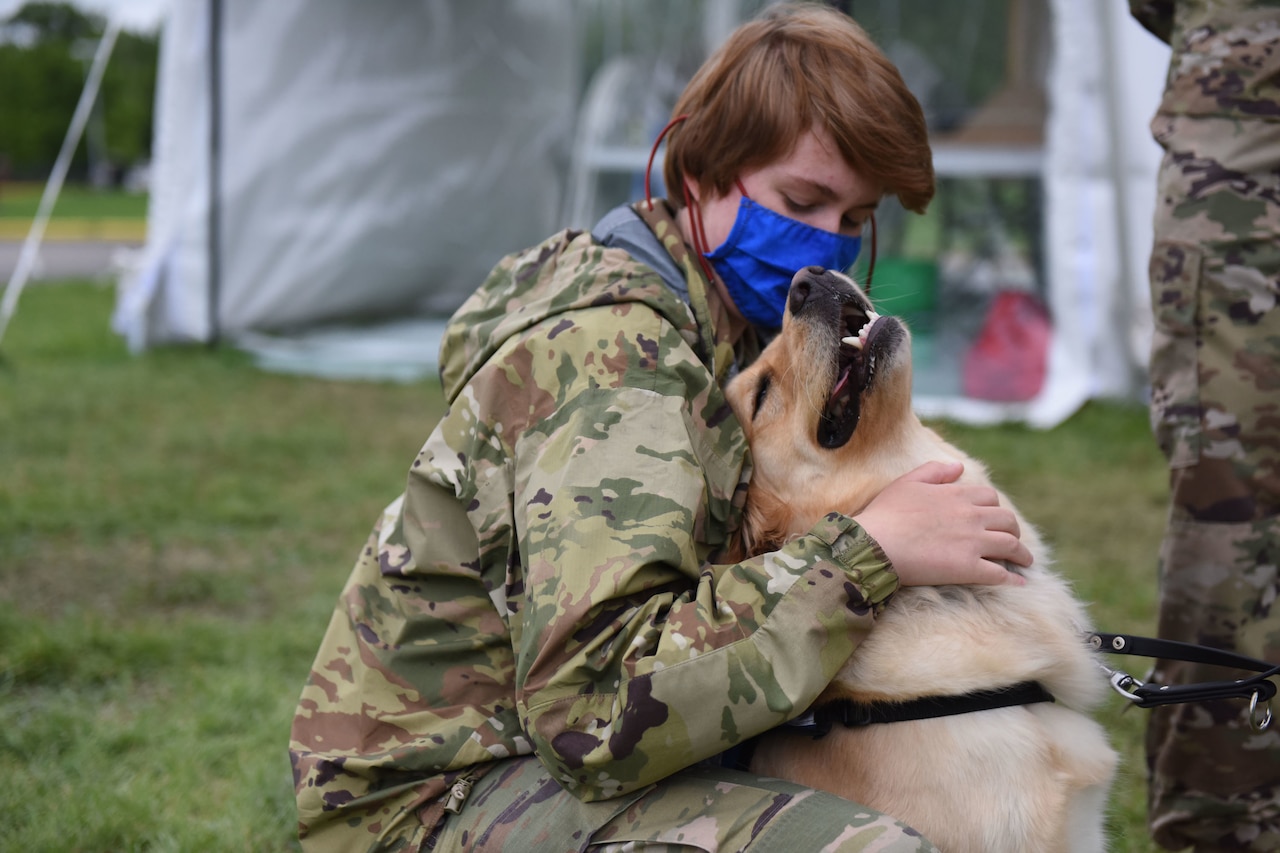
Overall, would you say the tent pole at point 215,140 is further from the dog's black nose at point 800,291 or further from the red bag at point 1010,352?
the dog's black nose at point 800,291

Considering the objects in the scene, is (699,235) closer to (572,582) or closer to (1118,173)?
(572,582)

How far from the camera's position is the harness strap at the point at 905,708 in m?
1.96

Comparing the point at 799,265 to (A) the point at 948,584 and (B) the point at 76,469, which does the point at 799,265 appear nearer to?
(A) the point at 948,584

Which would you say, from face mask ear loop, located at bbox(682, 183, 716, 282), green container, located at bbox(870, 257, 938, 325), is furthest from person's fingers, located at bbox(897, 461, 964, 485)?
green container, located at bbox(870, 257, 938, 325)

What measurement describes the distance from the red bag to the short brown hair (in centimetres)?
538

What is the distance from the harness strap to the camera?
1965 millimetres

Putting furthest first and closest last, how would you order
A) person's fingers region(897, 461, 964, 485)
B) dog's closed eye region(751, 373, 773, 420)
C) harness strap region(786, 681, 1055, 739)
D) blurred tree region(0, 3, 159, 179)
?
blurred tree region(0, 3, 159, 179) → dog's closed eye region(751, 373, 773, 420) → person's fingers region(897, 461, 964, 485) → harness strap region(786, 681, 1055, 739)

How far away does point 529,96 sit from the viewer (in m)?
10.1

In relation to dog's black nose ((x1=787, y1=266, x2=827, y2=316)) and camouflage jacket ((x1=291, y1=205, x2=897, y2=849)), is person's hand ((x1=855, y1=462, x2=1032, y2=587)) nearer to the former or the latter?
camouflage jacket ((x1=291, y1=205, x2=897, y2=849))

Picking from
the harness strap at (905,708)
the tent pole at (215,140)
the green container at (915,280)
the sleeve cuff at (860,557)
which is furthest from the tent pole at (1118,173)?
the tent pole at (215,140)

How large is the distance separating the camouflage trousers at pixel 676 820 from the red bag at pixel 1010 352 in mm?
6010

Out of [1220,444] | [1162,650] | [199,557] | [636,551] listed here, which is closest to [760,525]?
[636,551]

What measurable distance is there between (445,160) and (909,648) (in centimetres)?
888

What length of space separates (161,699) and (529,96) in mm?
7533
